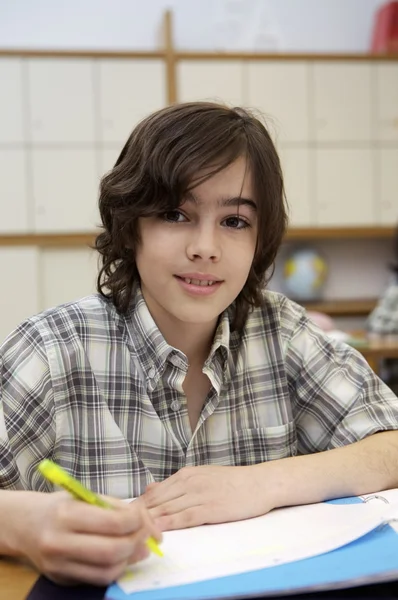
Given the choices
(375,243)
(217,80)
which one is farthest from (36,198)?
(375,243)

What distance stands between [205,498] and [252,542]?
0.10m

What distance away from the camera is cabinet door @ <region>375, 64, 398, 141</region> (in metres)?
4.64

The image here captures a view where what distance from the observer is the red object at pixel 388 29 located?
184 inches

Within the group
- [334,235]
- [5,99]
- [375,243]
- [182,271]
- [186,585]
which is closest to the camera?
[186,585]

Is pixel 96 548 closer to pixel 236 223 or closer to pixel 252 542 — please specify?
pixel 252 542

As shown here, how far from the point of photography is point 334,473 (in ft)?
3.30

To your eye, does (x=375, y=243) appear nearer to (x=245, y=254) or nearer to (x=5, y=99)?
(x=5, y=99)

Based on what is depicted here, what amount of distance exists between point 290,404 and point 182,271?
0.35 metres

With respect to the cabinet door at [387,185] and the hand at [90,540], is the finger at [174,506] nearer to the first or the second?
the hand at [90,540]

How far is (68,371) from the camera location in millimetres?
1095

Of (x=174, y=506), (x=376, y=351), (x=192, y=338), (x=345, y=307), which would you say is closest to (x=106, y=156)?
(x=345, y=307)

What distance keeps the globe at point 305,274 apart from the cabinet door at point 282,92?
2.57 ft

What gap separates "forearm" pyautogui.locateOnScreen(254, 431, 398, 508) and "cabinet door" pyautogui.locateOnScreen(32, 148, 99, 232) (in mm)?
3443

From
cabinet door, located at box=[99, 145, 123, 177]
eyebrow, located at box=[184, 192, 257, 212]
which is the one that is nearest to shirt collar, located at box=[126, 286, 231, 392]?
eyebrow, located at box=[184, 192, 257, 212]
